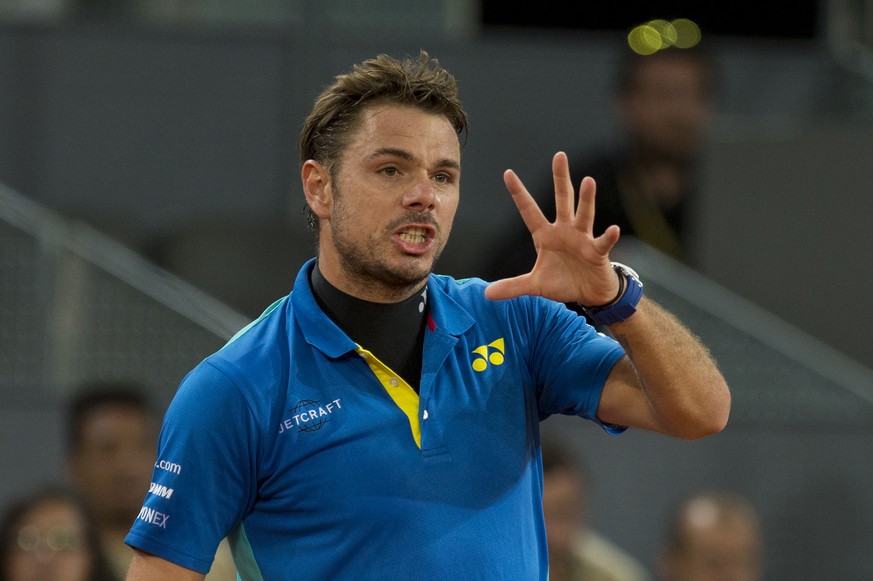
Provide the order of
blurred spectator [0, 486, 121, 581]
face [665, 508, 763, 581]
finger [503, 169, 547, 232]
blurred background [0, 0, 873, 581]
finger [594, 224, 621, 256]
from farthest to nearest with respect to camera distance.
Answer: blurred background [0, 0, 873, 581] → face [665, 508, 763, 581] → blurred spectator [0, 486, 121, 581] → finger [503, 169, 547, 232] → finger [594, 224, 621, 256]

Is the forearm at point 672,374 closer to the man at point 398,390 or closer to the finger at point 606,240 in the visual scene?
the man at point 398,390

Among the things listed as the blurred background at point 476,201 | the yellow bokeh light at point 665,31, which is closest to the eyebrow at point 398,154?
the blurred background at point 476,201

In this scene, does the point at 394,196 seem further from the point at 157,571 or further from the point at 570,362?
the point at 157,571

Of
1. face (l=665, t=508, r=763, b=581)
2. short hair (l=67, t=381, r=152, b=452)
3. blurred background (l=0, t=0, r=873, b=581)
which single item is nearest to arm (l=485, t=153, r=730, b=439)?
face (l=665, t=508, r=763, b=581)

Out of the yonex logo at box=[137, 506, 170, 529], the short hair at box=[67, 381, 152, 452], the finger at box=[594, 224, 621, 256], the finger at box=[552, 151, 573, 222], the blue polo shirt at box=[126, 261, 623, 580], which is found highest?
the finger at box=[552, 151, 573, 222]

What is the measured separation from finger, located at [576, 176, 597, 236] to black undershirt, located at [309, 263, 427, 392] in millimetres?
418

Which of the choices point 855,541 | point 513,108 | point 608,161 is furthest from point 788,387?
point 513,108

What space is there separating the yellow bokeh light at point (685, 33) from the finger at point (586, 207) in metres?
4.30

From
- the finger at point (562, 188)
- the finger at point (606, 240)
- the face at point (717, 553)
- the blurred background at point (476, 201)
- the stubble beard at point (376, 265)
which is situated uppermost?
the finger at point (562, 188)

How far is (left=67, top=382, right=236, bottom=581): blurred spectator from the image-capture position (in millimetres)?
4824

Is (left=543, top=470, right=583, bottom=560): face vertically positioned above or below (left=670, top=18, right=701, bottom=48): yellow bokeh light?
below

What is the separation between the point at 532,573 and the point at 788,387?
2.86 metres

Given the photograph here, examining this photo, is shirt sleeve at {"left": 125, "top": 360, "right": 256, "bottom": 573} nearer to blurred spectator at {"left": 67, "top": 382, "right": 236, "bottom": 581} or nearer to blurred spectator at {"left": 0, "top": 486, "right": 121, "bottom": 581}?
blurred spectator at {"left": 0, "top": 486, "right": 121, "bottom": 581}

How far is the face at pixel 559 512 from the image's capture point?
15.4 feet
